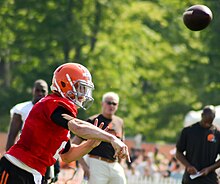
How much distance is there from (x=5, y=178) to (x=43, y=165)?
1.01 ft

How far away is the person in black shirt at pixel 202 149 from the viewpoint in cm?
1020

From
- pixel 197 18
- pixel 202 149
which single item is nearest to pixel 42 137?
pixel 197 18

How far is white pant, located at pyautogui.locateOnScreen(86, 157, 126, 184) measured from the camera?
1050 cm

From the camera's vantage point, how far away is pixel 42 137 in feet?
19.5

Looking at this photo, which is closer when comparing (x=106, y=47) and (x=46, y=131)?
(x=46, y=131)

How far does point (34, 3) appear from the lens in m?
27.9

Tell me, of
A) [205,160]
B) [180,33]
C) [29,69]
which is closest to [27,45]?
[29,69]

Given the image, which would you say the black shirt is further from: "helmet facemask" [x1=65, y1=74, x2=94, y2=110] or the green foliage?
the green foliage

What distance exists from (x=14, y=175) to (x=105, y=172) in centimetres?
453

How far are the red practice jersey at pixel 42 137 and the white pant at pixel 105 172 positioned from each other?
14.6ft

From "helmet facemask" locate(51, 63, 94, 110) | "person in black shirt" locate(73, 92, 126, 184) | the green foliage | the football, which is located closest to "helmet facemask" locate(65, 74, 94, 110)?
"helmet facemask" locate(51, 63, 94, 110)

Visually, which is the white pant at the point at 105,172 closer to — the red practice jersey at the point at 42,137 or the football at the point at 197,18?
the football at the point at 197,18

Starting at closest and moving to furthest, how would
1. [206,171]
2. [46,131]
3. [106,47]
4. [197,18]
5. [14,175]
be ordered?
[46,131] → [14,175] → [197,18] → [206,171] → [106,47]

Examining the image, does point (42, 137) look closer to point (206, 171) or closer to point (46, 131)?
point (46, 131)
